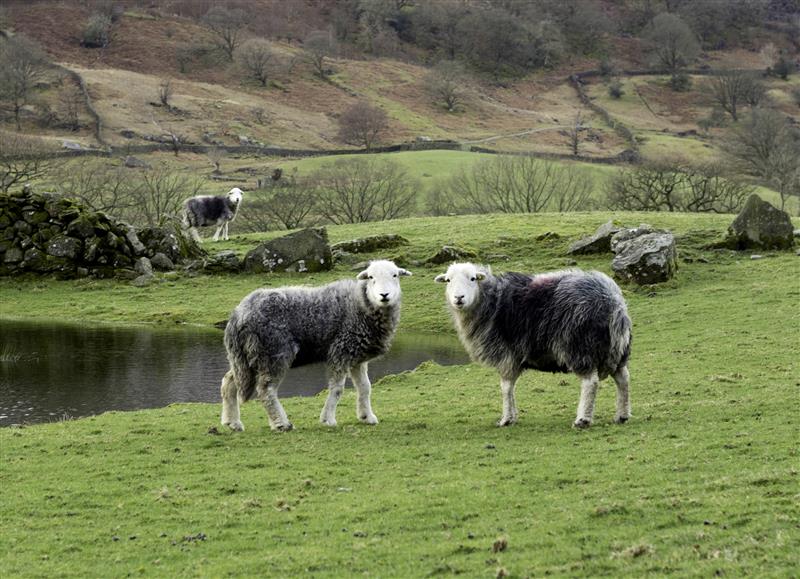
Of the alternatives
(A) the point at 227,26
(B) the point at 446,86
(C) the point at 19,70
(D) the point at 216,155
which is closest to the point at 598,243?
(D) the point at 216,155

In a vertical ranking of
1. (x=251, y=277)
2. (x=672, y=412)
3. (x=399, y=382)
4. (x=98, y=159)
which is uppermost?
(x=672, y=412)

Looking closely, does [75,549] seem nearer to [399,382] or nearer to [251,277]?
[399,382]

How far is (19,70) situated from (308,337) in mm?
121018

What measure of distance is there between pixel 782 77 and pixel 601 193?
5007 inches

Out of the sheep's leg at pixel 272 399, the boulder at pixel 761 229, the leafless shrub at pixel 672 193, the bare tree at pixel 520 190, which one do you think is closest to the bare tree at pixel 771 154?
the leafless shrub at pixel 672 193

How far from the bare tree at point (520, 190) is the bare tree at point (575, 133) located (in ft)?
177

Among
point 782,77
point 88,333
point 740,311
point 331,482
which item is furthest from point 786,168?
point 782,77

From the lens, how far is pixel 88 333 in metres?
31.3

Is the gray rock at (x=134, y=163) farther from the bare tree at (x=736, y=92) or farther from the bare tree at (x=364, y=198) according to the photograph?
the bare tree at (x=736, y=92)

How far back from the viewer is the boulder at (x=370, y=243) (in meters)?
42.2

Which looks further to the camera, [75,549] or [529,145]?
[529,145]

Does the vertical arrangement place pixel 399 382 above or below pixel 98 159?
above

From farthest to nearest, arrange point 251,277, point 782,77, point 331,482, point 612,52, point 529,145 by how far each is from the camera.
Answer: point 612,52 → point 782,77 → point 529,145 → point 251,277 → point 331,482

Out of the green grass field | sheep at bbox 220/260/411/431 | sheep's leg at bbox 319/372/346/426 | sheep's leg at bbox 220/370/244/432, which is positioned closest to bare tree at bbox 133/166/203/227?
the green grass field
